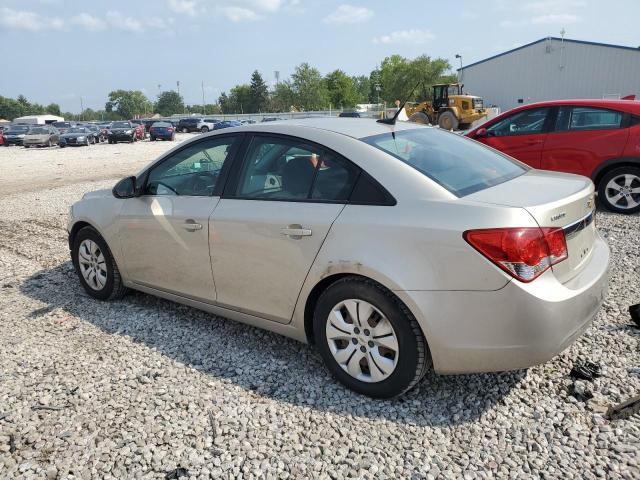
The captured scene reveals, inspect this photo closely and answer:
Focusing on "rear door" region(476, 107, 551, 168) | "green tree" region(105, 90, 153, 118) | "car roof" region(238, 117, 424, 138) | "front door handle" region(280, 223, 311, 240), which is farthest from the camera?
"green tree" region(105, 90, 153, 118)

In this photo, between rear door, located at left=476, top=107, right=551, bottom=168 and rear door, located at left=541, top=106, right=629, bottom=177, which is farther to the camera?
rear door, located at left=476, top=107, right=551, bottom=168

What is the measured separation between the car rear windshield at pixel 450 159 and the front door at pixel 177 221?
1.22m

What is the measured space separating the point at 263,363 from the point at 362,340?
91 centimetres

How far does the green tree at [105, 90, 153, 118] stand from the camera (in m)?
140

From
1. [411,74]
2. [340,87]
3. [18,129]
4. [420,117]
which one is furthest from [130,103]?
[420,117]

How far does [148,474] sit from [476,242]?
1.98 m

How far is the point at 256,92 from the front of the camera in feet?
385

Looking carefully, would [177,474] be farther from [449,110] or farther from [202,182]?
[449,110]

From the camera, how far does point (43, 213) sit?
9.48 metres

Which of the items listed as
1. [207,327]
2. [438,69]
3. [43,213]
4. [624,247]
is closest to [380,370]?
[207,327]

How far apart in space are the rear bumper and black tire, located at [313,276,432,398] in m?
0.07

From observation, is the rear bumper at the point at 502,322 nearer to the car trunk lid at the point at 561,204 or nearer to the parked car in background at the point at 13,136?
the car trunk lid at the point at 561,204

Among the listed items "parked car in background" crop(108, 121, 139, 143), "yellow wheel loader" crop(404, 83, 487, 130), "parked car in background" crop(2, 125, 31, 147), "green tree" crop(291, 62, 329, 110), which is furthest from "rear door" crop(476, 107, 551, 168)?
"green tree" crop(291, 62, 329, 110)

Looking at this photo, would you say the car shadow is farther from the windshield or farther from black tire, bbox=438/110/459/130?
the windshield
